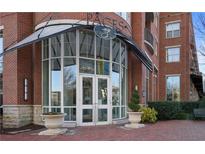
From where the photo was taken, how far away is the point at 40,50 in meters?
13.2

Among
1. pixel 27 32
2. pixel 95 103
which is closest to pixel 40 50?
pixel 27 32

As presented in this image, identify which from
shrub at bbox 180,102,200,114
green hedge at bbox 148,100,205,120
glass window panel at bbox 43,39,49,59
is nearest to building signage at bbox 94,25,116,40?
glass window panel at bbox 43,39,49,59

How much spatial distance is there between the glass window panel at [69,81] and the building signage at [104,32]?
161cm

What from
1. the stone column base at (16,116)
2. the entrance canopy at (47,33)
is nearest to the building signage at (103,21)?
the entrance canopy at (47,33)

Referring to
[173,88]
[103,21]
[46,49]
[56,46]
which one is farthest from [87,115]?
[173,88]

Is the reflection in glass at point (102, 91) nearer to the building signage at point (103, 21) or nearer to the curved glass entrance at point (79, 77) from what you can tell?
the curved glass entrance at point (79, 77)

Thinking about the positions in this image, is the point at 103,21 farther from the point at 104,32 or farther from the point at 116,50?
the point at 116,50

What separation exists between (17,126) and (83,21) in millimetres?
5468

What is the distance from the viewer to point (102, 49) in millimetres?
13297

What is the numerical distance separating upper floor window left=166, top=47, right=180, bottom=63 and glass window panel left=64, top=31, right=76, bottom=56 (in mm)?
16507

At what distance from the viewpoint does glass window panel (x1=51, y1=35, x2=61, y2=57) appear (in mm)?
12547

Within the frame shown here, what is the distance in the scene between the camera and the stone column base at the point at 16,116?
1248 centimetres

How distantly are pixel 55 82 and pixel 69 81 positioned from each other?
0.69m
